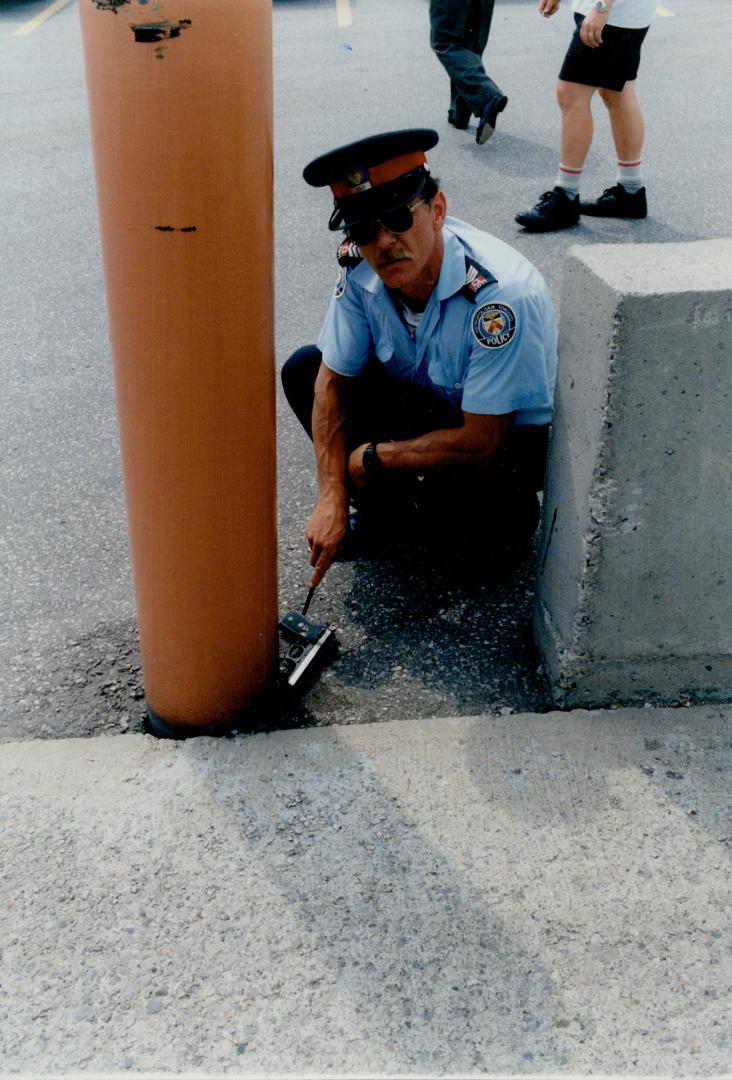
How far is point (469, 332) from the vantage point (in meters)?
2.37

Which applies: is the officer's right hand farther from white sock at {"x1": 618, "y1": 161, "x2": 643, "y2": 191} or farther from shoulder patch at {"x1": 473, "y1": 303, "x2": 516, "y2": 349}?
white sock at {"x1": 618, "y1": 161, "x2": 643, "y2": 191}

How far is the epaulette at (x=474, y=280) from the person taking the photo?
2.34 metres

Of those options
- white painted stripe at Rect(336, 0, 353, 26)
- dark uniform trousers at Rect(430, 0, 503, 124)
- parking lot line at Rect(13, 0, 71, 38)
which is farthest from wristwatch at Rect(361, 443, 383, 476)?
parking lot line at Rect(13, 0, 71, 38)

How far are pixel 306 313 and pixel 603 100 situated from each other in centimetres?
180

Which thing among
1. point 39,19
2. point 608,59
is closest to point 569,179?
point 608,59

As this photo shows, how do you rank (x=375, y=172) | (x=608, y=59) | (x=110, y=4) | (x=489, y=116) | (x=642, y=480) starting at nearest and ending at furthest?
(x=110, y=4) < (x=642, y=480) < (x=375, y=172) < (x=608, y=59) < (x=489, y=116)

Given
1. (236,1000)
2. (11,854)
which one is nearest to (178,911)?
(236,1000)

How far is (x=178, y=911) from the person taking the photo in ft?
5.85

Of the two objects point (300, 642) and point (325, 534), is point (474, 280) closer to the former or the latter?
point (325, 534)

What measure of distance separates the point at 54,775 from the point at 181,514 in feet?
2.04

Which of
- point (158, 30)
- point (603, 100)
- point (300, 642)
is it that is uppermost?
point (158, 30)

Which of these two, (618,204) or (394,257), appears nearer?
(394,257)

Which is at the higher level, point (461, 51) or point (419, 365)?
point (461, 51)

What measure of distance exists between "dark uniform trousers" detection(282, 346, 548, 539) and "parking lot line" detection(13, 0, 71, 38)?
8.31m
